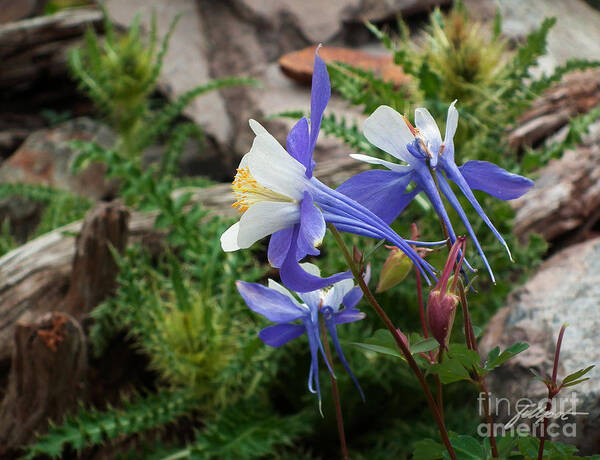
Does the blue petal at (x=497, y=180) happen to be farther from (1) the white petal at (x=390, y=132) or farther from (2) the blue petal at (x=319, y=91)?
(2) the blue petal at (x=319, y=91)

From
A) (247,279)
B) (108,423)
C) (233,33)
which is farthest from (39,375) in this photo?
(233,33)

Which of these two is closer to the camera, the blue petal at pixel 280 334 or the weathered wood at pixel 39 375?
the blue petal at pixel 280 334

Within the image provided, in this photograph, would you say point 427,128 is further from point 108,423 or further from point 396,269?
point 108,423

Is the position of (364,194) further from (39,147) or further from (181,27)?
(181,27)

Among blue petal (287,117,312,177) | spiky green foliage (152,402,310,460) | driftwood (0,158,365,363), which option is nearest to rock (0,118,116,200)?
driftwood (0,158,365,363)

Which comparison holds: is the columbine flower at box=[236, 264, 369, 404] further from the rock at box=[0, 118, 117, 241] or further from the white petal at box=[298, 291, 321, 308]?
the rock at box=[0, 118, 117, 241]

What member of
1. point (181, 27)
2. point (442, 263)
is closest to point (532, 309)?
point (442, 263)

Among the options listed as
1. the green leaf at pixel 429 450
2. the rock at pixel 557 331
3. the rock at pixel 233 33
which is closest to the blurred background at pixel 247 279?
the rock at pixel 557 331
